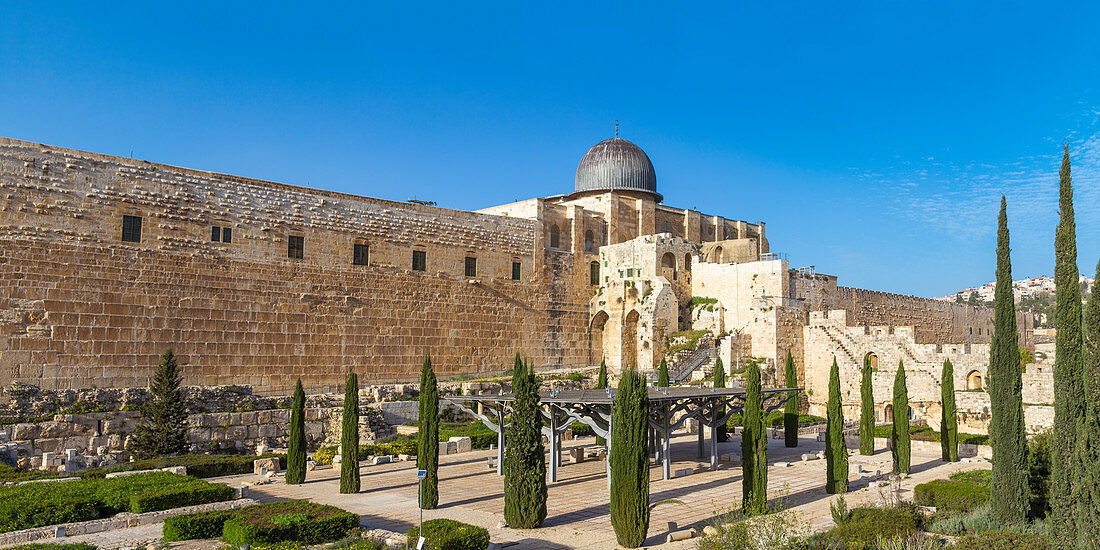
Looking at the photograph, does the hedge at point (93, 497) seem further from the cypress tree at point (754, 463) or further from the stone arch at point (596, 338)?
the stone arch at point (596, 338)

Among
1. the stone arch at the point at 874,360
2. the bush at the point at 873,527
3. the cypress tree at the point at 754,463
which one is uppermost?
the stone arch at the point at 874,360

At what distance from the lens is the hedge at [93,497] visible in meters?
11.4

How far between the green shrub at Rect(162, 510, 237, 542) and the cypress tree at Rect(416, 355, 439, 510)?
11.0ft

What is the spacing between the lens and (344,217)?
2708 cm

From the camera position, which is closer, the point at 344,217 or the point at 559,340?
the point at 344,217

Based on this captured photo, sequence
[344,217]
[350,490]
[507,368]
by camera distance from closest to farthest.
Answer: [350,490], [344,217], [507,368]

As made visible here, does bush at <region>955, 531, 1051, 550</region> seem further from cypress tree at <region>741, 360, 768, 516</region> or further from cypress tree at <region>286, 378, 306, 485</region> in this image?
cypress tree at <region>286, 378, 306, 485</region>

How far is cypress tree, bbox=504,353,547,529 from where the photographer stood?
40.6ft

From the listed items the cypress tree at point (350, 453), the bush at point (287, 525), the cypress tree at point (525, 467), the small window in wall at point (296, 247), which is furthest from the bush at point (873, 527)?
the small window in wall at point (296, 247)

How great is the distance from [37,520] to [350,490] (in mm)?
5595

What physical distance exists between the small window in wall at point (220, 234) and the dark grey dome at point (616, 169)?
18.0 m

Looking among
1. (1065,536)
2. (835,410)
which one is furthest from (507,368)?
(1065,536)

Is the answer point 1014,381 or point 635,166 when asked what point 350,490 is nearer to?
point 1014,381

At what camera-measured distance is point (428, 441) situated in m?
14.5
